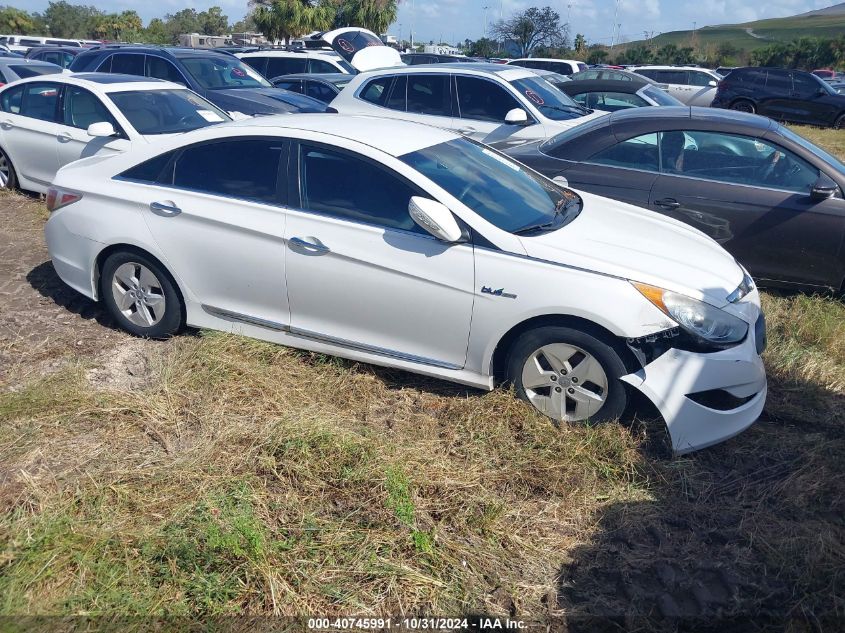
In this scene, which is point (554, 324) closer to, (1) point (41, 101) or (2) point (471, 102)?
(2) point (471, 102)

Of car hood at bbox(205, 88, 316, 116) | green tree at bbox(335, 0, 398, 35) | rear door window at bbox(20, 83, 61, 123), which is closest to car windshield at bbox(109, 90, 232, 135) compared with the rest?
rear door window at bbox(20, 83, 61, 123)

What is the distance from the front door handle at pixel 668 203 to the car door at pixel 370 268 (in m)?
2.70

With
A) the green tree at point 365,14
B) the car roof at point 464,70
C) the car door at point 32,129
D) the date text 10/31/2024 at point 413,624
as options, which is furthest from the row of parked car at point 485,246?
the green tree at point 365,14

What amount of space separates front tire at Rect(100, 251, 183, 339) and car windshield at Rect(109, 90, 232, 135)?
3.26 m

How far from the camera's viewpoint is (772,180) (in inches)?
239

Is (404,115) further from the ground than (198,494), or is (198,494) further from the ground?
(404,115)

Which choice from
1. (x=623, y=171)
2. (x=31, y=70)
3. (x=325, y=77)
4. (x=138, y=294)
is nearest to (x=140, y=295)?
(x=138, y=294)

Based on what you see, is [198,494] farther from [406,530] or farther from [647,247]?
[647,247]

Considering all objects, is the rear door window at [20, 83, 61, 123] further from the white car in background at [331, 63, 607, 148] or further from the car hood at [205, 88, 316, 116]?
the white car in background at [331, 63, 607, 148]

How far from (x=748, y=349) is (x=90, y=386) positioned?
3782 millimetres

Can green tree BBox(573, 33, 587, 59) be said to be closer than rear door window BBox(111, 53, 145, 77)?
No

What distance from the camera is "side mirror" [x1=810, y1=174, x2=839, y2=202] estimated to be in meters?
5.78

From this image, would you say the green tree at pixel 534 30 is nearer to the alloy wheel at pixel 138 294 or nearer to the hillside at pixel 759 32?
the hillside at pixel 759 32

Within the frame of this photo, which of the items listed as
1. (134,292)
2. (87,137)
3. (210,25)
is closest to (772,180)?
(134,292)
